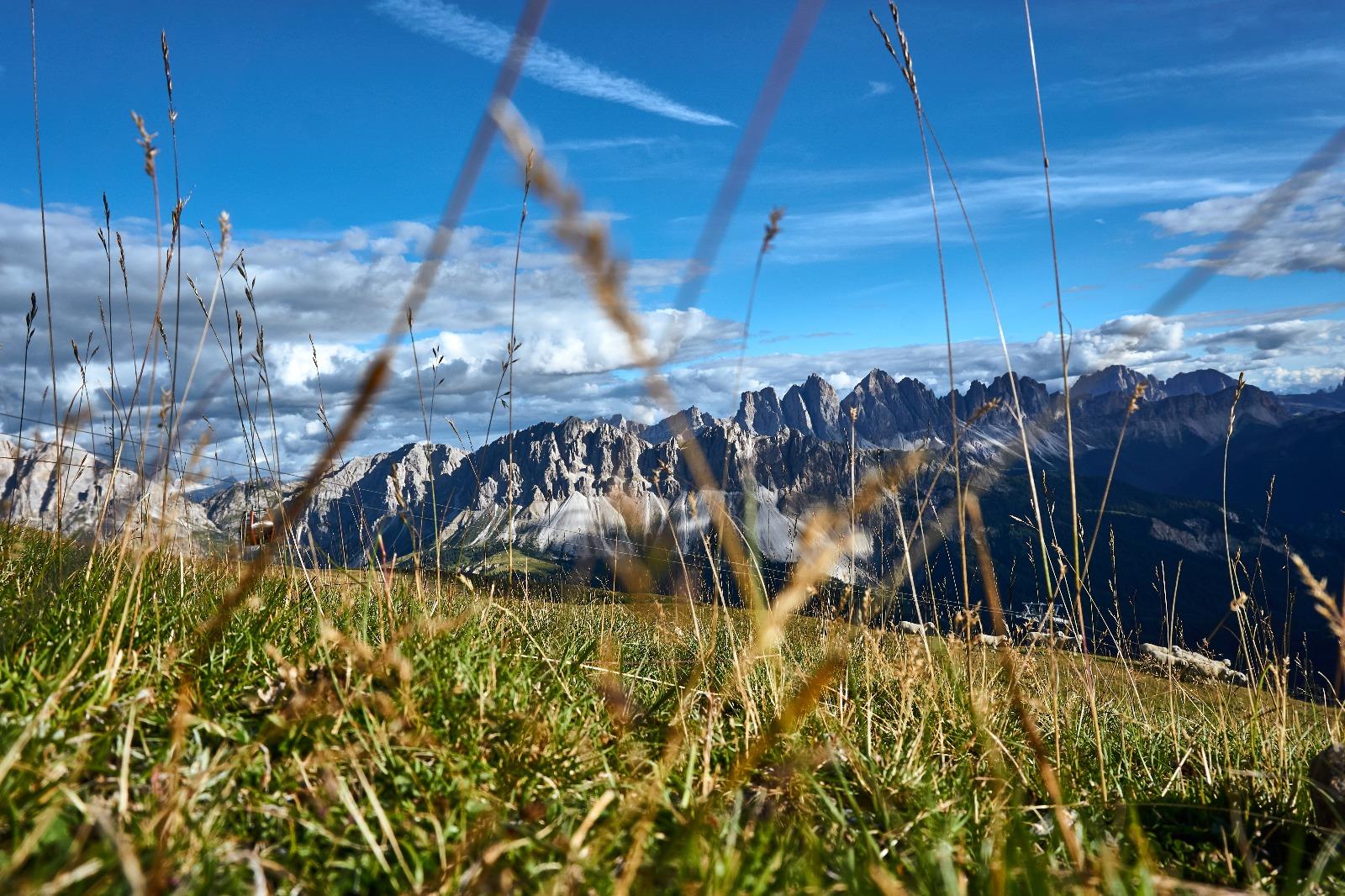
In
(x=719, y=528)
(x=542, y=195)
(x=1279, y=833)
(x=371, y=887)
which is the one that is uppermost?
(x=542, y=195)

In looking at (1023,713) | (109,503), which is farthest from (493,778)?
(109,503)

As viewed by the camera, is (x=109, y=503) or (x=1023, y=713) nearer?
(x=1023, y=713)

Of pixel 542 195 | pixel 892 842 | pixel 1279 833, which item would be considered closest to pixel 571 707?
pixel 892 842

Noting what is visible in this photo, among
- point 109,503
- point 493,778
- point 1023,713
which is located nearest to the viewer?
point 1023,713

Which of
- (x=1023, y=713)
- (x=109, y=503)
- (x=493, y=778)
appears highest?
(x=109, y=503)

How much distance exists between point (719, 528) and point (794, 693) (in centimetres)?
159

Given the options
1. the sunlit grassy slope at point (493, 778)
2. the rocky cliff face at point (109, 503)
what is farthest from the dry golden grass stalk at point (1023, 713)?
the rocky cliff face at point (109, 503)

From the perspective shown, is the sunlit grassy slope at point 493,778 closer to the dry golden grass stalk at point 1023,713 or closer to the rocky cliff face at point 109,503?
the dry golden grass stalk at point 1023,713

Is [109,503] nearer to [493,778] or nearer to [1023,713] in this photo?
[493,778]

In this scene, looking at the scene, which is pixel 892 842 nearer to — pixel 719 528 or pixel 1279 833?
pixel 719 528

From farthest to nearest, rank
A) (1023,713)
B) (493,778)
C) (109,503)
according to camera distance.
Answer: (109,503), (493,778), (1023,713)

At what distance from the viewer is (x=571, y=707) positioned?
2859 mm

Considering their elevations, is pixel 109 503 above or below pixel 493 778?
above

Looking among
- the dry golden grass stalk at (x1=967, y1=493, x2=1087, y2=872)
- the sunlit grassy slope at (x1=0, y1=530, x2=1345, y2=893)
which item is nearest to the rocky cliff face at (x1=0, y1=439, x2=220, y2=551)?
the sunlit grassy slope at (x1=0, y1=530, x2=1345, y2=893)
